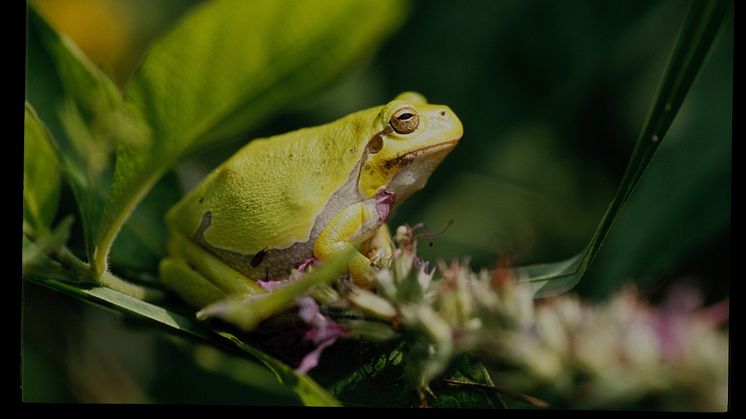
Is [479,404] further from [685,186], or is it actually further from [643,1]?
[643,1]

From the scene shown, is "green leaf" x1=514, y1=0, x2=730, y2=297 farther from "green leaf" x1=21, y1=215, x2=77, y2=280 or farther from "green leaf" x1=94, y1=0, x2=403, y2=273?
"green leaf" x1=21, y1=215, x2=77, y2=280

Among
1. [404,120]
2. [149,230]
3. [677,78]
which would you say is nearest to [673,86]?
[677,78]

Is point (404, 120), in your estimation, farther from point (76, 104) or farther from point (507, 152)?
point (507, 152)

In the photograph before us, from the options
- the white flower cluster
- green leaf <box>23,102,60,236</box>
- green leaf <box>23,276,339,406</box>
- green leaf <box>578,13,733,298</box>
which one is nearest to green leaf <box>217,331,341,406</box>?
green leaf <box>23,276,339,406</box>

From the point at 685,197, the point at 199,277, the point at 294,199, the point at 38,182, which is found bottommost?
the point at 685,197

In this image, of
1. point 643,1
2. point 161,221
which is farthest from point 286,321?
point 643,1

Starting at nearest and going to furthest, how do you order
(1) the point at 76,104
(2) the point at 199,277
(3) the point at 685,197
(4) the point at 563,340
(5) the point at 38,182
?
(4) the point at 563,340 → (1) the point at 76,104 → (5) the point at 38,182 → (2) the point at 199,277 → (3) the point at 685,197
